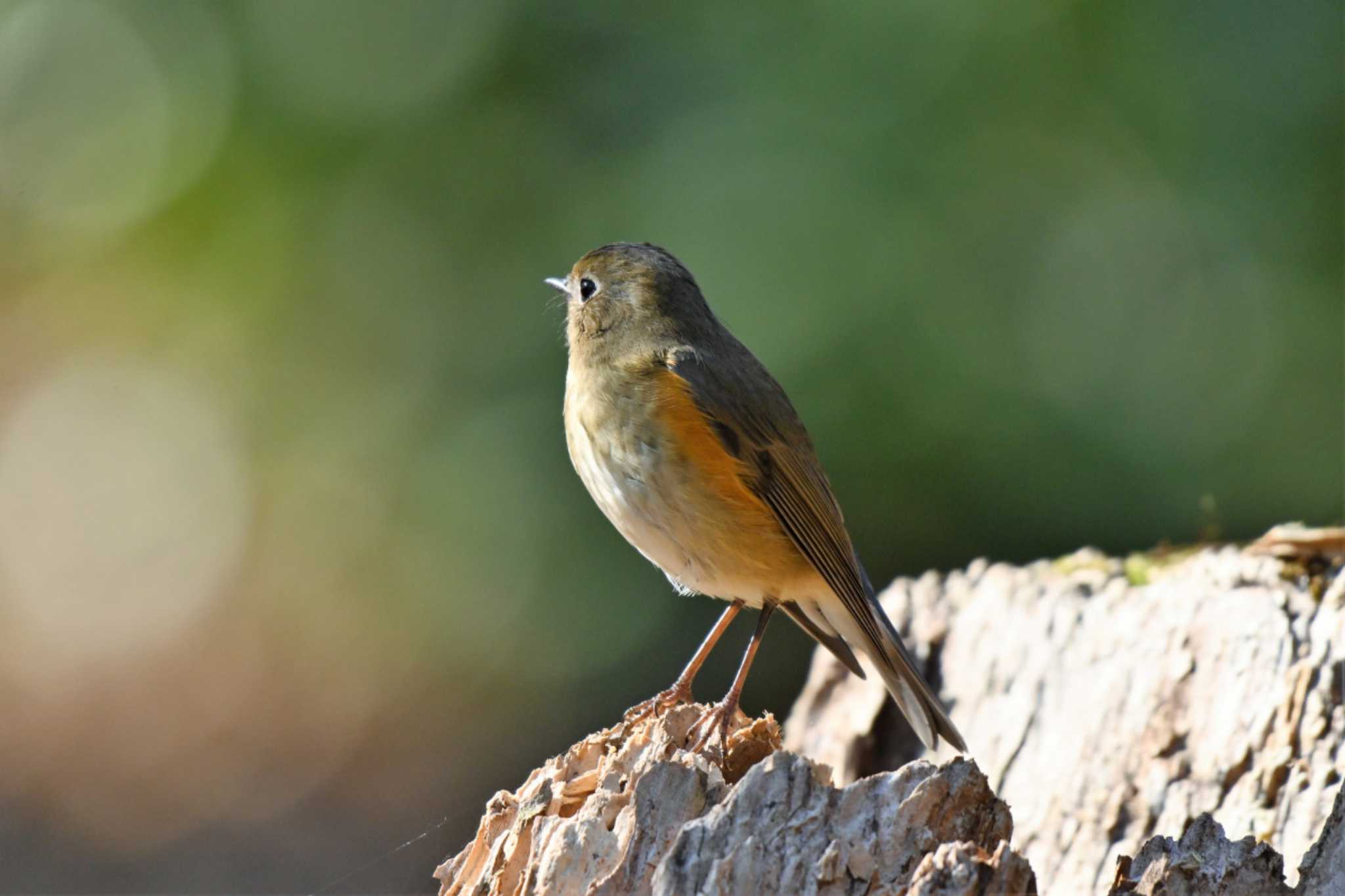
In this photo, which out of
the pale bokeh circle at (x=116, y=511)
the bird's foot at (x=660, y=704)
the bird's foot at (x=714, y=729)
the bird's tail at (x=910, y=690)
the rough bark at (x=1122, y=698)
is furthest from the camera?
the pale bokeh circle at (x=116, y=511)

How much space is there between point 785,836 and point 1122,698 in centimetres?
191

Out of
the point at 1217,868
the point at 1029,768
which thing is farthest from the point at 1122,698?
the point at 1217,868

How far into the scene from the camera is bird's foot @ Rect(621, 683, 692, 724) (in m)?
3.23

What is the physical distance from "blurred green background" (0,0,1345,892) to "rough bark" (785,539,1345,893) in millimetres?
809

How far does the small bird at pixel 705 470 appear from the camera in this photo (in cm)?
330

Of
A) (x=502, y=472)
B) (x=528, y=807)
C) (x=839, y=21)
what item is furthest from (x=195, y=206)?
(x=528, y=807)

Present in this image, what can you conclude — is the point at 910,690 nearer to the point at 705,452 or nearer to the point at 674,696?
the point at 674,696

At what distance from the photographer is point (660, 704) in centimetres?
331

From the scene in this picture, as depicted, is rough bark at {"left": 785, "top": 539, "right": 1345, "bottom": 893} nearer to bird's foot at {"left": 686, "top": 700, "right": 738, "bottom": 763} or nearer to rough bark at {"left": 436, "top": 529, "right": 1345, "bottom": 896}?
rough bark at {"left": 436, "top": 529, "right": 1345, "bottom": 896}

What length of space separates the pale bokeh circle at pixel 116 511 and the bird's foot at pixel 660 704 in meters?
3.49

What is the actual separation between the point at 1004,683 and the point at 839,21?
2.44 metres

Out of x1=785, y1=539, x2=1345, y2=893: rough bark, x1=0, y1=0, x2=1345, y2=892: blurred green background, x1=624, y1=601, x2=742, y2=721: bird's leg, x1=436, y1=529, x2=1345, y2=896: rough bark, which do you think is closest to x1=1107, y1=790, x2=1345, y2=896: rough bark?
x1=436, y1=529, x2=1345, y2=896: rough bark

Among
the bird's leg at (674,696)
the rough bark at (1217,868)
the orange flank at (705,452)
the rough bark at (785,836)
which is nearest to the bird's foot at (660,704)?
the bird's leg at (674,696)

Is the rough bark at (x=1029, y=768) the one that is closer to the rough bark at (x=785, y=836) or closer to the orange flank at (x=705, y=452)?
the rough bark at (x=785, y=836)
